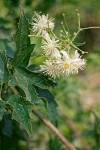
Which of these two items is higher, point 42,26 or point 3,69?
point 42,26

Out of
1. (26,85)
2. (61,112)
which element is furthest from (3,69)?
(61,112)

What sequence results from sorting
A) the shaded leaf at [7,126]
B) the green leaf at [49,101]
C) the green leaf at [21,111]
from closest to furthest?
1. the green leaf at [21,111]
2. the green leaf at [49,101]
3. the shaded leaf at [7,126]

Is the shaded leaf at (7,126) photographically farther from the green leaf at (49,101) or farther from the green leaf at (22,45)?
the green leaf at (22,45)

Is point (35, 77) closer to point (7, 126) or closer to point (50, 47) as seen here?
point (50, 47)

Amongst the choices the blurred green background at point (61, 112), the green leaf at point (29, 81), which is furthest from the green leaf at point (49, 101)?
the blurred green background at point (61, 112)

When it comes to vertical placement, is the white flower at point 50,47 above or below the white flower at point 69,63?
above

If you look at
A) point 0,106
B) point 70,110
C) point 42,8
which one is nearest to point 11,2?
point 42,8
